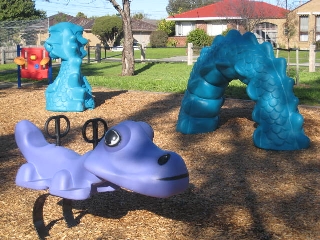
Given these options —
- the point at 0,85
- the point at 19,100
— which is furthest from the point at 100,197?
the point at 0,85

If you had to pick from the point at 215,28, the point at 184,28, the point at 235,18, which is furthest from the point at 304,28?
the point at 184,28

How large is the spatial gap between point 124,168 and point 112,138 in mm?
195

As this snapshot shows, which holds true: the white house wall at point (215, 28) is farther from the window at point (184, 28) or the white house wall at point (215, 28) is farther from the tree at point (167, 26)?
the tree at point (167, 26)

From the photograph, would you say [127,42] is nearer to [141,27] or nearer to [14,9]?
[14,9]

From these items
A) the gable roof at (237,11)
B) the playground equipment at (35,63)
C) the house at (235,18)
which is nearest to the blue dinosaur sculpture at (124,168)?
the playground equipment at (35,63)

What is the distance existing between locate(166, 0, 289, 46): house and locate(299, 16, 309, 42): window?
1631 mm

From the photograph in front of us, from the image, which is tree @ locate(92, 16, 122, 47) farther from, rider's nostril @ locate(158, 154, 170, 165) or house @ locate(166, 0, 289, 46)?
rider's nostril @ locate(158, 154, 170, 165)

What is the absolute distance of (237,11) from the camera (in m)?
37.6

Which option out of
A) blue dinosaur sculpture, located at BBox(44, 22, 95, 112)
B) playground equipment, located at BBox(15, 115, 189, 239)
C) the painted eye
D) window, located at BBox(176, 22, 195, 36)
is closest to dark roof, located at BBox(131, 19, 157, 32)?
window, located at BBox(176, 22, 195, 36)

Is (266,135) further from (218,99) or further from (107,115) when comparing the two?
(107,115)

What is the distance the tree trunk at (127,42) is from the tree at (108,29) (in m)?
30.0

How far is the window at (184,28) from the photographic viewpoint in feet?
158

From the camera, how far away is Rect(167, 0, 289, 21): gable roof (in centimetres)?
3691

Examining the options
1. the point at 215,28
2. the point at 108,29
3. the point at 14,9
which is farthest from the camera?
the point at 14,9
